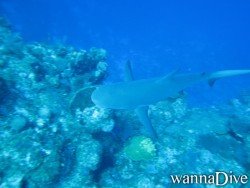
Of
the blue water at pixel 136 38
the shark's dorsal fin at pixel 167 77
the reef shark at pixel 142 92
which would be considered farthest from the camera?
the blue water at pixel 136 38

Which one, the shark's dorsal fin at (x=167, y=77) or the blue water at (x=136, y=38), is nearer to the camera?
the shark's dorsal fin at (x=167, y=77)

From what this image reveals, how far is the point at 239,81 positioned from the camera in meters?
28.2

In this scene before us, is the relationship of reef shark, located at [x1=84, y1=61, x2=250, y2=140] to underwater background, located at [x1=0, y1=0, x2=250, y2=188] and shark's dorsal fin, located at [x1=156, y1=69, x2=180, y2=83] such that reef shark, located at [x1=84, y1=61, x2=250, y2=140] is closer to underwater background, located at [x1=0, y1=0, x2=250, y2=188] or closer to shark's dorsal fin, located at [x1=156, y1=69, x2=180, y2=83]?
shark's dorsal fin, located at [x1=156, y1=69, x2=180, y2=83]

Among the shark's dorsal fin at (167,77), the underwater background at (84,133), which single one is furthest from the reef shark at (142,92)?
the underwater background at (84,133)

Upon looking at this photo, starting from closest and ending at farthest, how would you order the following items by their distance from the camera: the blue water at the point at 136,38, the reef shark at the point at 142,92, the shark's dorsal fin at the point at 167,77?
the reef shark at the point at 142,92
the shark's dorsal fin at the point at 167,77
the blue water at the point at 136,38

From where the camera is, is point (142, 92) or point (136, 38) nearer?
point (142, 92)

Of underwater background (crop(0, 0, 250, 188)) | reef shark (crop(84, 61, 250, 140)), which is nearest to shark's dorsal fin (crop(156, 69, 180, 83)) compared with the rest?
reef shark (crop(84, 61, 250, 140))

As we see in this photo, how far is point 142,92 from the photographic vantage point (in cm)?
672

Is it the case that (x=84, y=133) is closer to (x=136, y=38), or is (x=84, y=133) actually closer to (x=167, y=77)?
(x=167, y=77)

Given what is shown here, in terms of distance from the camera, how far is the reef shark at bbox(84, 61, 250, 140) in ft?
21.1

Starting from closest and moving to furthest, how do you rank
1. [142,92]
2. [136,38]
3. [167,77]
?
[142,92] → [167,77] → [136,38]

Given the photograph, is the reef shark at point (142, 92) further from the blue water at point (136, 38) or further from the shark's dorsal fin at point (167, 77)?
the blue water at point (136, 38)

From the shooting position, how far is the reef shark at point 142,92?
21.1 ft

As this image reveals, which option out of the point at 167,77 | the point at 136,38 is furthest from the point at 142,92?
the point at 136,38
